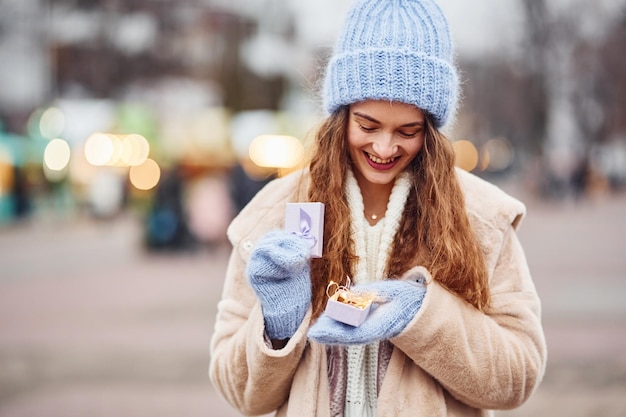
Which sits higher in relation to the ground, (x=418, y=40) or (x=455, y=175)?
(x=418, y=40)

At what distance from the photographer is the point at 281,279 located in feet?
7.10

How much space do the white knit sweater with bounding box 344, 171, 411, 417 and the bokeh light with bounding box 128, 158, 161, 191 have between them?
2961 centimetres

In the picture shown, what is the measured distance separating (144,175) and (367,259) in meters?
30.1

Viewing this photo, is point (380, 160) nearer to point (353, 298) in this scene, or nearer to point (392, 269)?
point (392, 269)

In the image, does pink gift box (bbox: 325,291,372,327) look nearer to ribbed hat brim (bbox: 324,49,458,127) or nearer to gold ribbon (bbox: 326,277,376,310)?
gold ribbon (bbox: 326,277,376,310)

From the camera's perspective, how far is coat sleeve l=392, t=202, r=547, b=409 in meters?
2.18

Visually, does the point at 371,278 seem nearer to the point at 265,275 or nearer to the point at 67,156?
the point at 265,275

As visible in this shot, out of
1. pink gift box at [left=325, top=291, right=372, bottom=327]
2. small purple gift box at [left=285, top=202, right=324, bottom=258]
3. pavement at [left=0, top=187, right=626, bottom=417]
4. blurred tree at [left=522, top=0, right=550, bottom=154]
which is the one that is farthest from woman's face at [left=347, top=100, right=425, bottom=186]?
blurred tree at [left=522, top=0, right=550, bottom=154]

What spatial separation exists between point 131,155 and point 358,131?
29.8m

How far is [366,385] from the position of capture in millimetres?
2330

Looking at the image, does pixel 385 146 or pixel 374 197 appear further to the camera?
pixel 374 197

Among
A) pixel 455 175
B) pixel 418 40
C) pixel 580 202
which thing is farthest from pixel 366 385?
pixel 580 202

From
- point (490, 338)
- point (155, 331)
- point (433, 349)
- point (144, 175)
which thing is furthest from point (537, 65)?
point (433, 349)

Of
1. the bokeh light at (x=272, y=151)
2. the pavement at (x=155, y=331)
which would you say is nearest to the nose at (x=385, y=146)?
the pavement at (x=155, y=331)
